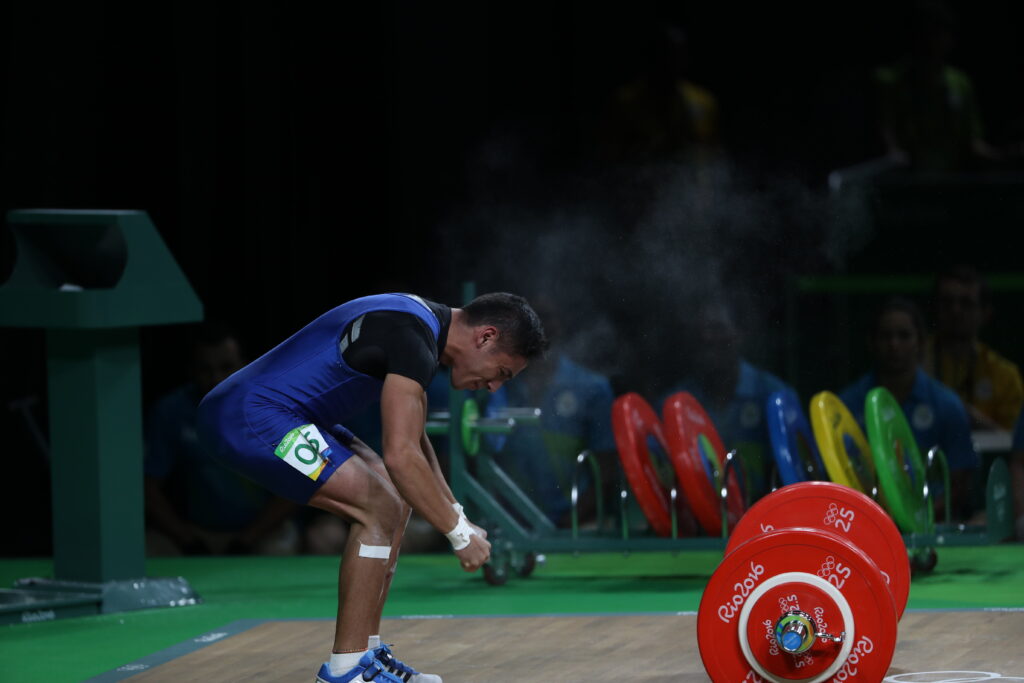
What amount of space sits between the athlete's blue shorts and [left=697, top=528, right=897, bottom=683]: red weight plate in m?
1.01

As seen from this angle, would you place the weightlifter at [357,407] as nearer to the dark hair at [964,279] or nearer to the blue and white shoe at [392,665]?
the blue and white shoe at [392,665]

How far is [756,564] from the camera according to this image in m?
4.00

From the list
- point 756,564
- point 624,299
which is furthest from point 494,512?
point 756,564

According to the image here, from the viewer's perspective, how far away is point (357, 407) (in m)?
4.28

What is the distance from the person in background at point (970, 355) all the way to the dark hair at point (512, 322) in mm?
2833

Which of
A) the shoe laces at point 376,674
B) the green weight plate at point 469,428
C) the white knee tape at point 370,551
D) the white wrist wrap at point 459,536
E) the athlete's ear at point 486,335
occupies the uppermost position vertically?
the athlete's ear at point 486,335

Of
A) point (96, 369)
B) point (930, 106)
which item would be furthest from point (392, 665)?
point (930, 106)

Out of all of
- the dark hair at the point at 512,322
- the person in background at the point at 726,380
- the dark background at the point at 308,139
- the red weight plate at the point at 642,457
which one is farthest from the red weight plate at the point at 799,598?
the dark background at the point at 308,139

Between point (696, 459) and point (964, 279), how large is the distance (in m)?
1.48

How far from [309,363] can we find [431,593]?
208 cm

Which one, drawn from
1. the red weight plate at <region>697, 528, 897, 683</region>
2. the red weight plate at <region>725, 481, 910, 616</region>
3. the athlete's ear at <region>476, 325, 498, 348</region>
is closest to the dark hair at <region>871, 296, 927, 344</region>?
the red weight plate at <region>725, 481, 910, 616</region>

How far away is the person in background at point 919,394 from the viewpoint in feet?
20.9

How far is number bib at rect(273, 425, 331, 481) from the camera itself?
412cm

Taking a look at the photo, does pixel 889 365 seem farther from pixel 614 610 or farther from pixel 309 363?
pixel 309 363
